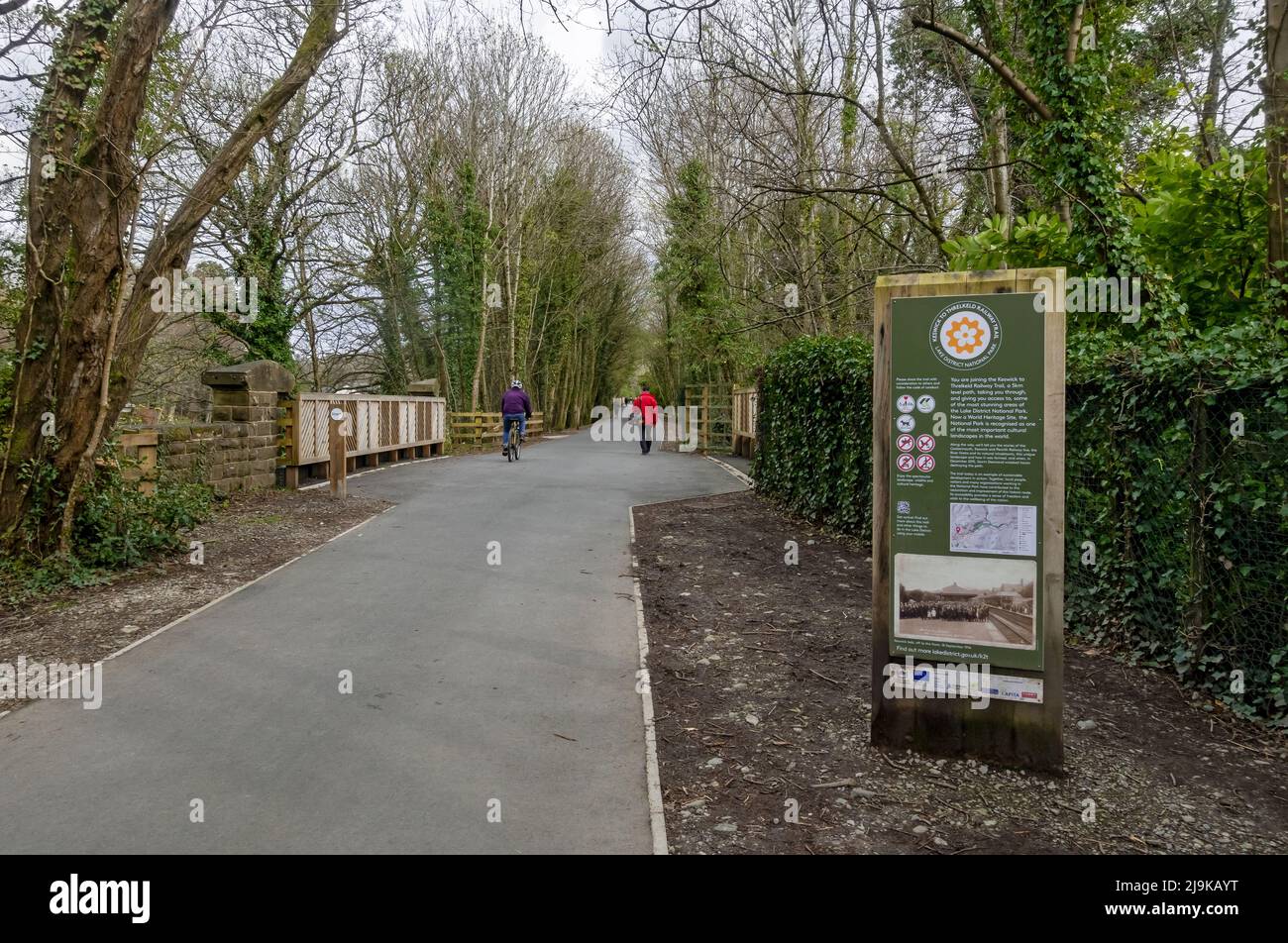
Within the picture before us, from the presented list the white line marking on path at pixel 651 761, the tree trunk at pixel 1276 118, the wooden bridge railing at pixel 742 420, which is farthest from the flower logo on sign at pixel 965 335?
the wooden bridge railing at pixel 742 420

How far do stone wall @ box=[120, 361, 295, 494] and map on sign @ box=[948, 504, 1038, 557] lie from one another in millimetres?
10720

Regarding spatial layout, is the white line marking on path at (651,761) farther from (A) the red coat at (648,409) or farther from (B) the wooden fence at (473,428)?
(B) the wooden fence at (473,428)

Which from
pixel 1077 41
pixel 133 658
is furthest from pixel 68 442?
pixel 1077 41

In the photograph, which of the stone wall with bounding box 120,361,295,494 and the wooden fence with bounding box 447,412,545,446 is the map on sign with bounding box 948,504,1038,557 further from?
the wooden fence with bounding box 447,412,545,446

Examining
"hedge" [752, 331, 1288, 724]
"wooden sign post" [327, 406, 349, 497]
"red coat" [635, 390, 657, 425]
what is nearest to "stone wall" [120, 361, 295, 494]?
"wooden sign post" [327, 406, 349, 497]

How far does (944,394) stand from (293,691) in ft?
13.8

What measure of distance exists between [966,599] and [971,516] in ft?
1.39

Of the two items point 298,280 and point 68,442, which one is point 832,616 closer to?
point 68,442

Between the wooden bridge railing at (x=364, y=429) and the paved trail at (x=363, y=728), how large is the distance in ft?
→ 24.1

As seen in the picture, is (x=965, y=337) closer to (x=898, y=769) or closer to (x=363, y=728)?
(x=898, y=769)

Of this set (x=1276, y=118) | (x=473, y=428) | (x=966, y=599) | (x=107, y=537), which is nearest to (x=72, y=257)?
(x=107, y=537)

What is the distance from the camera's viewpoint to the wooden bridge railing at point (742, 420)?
962 inches

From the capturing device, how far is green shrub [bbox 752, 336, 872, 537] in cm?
1016

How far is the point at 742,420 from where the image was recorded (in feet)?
84.7
